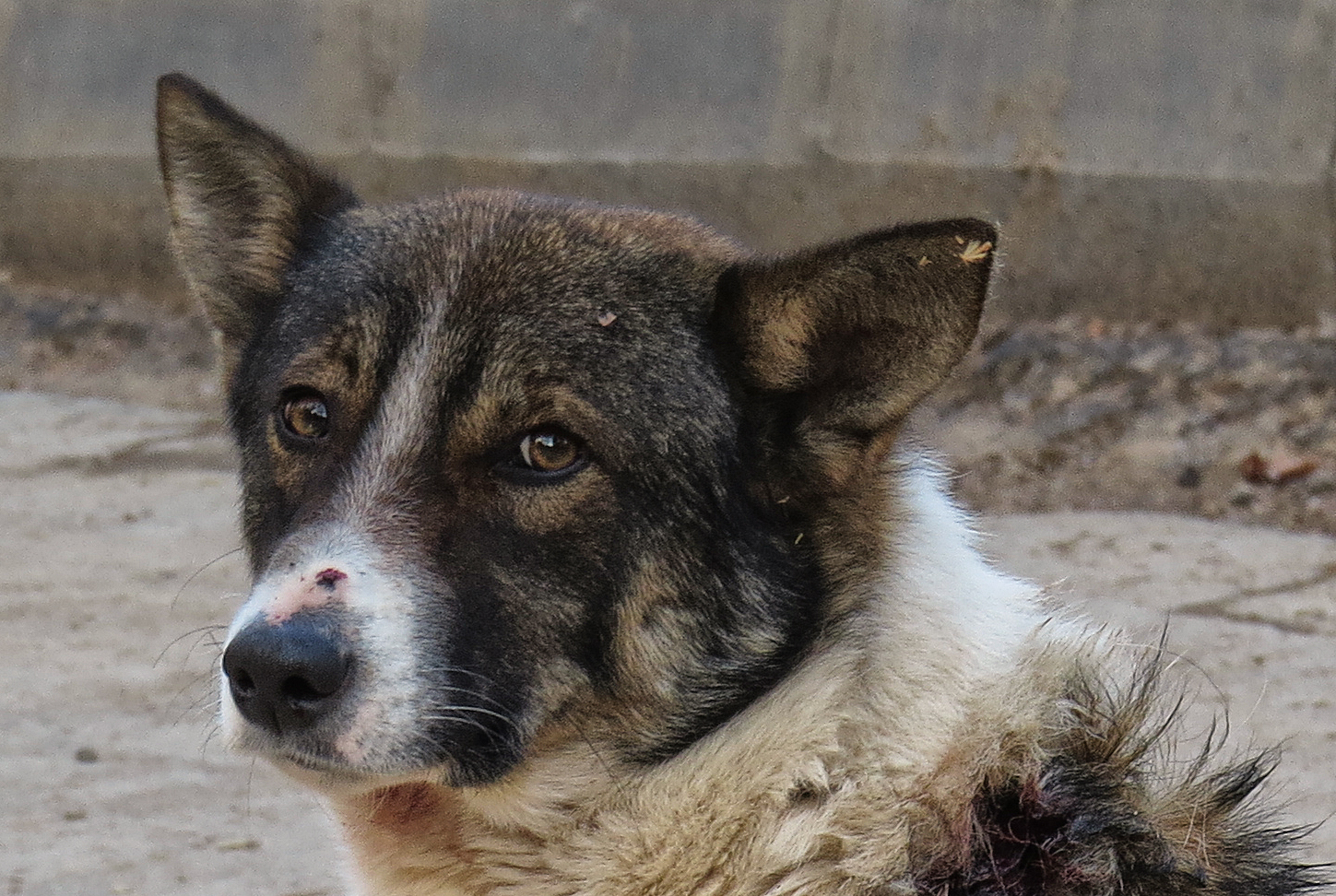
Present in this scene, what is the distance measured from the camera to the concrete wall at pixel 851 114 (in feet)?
21.8

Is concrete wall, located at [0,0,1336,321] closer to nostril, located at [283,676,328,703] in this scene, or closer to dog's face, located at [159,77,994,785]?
dog's face, located at [159,77,994,785]

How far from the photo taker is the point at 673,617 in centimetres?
255

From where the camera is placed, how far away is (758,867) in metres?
2.38

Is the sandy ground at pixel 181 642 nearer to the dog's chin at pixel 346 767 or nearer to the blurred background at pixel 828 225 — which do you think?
the blurred background at pixel 828 225

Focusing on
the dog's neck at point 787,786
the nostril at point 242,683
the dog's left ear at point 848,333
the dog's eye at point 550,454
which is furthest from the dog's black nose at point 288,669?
the dog's left ear at point 848,333

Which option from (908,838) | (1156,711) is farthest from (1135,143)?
(908,838)

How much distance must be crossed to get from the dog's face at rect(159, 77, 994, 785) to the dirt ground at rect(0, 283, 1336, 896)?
133 centimetres

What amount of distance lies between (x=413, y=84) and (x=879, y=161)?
7.45 feet

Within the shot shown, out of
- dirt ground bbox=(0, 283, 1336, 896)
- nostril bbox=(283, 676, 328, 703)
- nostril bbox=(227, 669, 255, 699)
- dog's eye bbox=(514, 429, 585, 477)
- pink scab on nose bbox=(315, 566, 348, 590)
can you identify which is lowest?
dirt ground bbox=(0, 283, 1336, 896)

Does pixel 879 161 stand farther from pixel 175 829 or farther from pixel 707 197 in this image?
pixel 175 829

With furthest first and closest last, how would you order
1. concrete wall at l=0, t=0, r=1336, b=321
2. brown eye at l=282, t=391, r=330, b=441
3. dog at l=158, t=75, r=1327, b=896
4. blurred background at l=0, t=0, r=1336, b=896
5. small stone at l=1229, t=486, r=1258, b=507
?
concrete wall at l=0, t=0, r=1336, b=321 → small stone at l=1229, t=486, r=1258, b=507 → blurred background at l=0, t=0, r=1336, b=896 → brown eye at l=282, t=391, r=330, b=441 → dog at l=158, t=75, r=1327, b=896

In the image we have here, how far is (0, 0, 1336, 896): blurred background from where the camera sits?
17.5 feet

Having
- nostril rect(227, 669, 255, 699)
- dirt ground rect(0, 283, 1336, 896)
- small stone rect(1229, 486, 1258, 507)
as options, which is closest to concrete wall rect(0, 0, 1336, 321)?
dirt ground rect(0, 283, 1336, 896)

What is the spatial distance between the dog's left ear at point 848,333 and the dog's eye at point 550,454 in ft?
0.96
